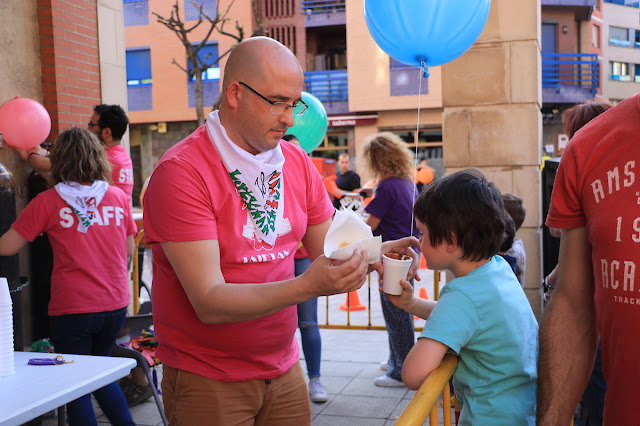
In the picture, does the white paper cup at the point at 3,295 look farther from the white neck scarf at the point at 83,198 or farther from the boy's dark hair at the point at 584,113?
the boy's dark hair at the point at 584,113

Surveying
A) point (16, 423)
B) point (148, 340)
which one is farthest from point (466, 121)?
point (16, 423)

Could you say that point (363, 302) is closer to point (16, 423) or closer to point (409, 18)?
point (409, 18)

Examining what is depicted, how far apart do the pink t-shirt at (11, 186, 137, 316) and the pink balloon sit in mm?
1133

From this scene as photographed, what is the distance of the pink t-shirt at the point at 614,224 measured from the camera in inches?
59.3

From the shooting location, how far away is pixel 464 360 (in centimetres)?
202

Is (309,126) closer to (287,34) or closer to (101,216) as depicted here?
(101,216)

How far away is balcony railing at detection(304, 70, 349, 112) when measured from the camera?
28.6m

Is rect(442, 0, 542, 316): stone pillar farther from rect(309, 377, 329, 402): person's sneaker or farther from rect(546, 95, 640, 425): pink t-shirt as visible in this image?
rect(546, 95, 640, 425): pink t-shirt

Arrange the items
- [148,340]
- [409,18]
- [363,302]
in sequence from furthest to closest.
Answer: [363,302] → [148,340] → [409,18]

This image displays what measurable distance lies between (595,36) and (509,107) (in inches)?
1149

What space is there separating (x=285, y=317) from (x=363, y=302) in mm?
7151

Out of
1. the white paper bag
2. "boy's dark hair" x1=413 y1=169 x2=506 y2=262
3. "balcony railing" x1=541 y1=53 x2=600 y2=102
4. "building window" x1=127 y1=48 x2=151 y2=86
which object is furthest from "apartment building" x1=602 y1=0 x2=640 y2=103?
the white paper bag

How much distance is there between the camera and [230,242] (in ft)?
6.92

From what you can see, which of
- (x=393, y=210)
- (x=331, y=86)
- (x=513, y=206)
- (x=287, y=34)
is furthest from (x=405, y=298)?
(x=287, y=34)
